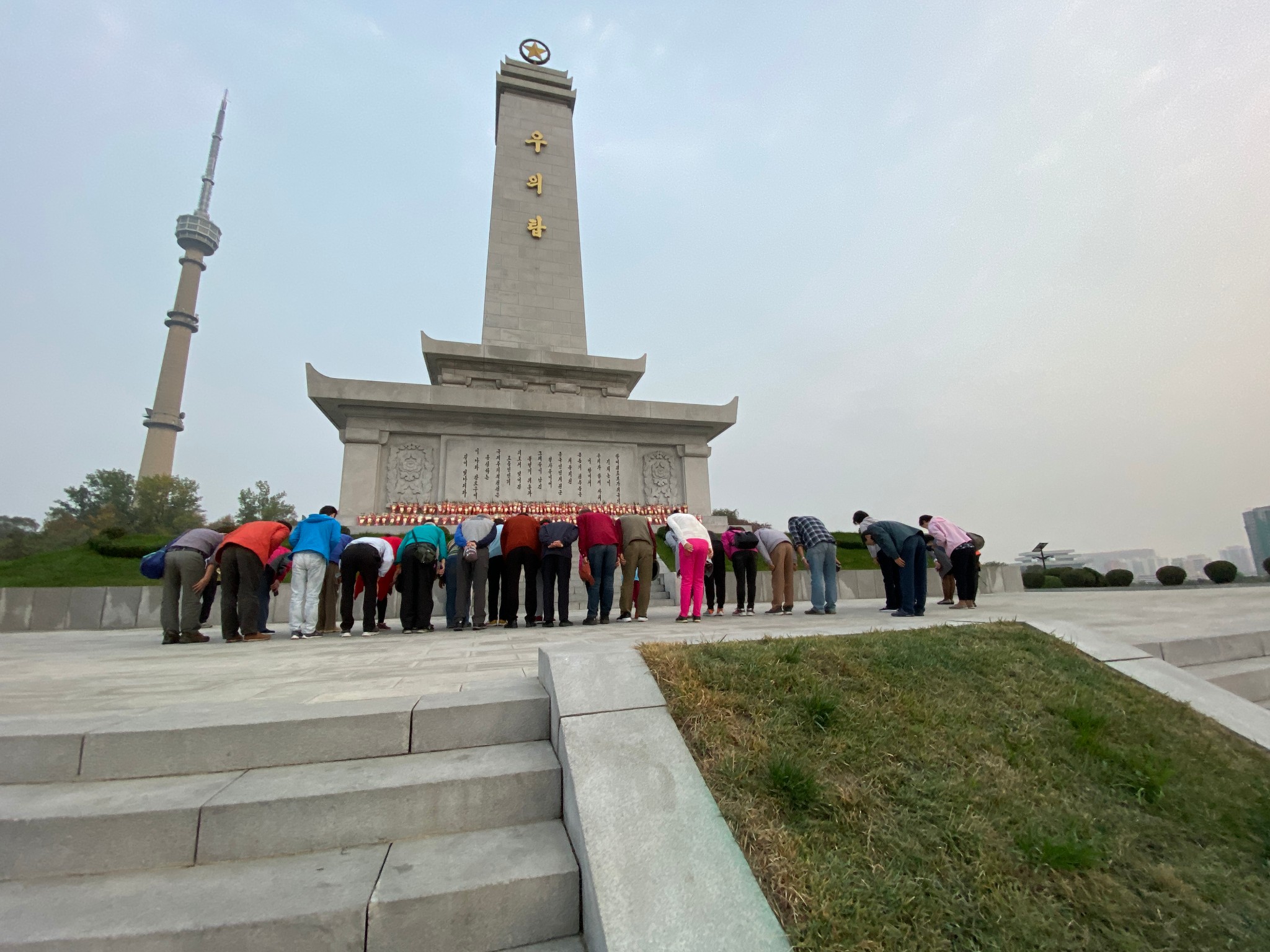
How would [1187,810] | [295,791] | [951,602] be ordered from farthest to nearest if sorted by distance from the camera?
[951,602] → [1187,810] → [295,791]

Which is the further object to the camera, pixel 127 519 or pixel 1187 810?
pixel 127 519

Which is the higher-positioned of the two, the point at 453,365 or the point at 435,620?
the point at 453,365

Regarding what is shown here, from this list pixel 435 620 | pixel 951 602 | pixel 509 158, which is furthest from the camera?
pixel 509 158

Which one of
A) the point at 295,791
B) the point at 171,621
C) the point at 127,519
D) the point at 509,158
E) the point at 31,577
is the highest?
the point at 509,158

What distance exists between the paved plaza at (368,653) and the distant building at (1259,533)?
24861 mm

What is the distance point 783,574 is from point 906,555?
5.43 feet

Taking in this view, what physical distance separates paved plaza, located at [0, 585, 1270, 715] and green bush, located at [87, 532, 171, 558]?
129 inches

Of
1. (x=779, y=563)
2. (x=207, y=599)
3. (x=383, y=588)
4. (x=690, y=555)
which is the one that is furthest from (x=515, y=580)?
(x=207, y=599)

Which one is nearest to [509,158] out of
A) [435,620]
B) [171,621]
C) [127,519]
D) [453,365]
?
[453,365]

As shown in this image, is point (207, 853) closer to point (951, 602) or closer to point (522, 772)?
point (522, 772)

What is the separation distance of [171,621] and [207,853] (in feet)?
19.4

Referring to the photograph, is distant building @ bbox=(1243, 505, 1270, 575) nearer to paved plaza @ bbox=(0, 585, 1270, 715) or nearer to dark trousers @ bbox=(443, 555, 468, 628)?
paved plaza @ bbox=(0, 585, 1270, 715)

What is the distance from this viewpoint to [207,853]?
2146 mm

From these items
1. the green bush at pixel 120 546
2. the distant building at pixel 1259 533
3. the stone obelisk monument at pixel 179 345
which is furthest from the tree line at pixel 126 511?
the distant building at pixel 1259 533
